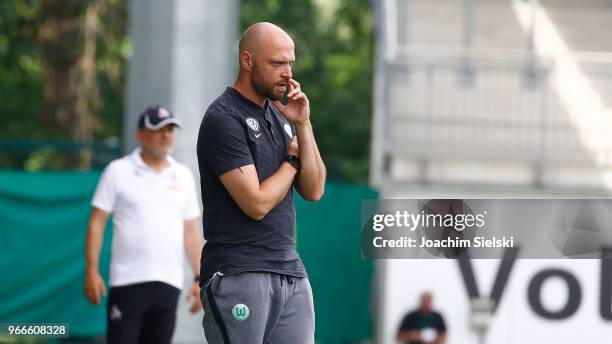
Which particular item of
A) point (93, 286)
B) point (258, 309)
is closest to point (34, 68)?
point (93, 286)

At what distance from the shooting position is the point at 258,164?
471 centimetres

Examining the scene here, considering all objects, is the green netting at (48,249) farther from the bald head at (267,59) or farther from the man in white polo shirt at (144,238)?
the bald head at (267,59)

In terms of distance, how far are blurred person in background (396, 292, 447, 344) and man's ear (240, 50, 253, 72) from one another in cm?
402

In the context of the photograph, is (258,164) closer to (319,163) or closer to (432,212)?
(319,163)

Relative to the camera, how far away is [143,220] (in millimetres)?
7211

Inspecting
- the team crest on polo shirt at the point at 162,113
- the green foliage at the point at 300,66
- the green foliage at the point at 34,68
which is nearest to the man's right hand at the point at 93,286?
the team crest on polo shirt at the point at 162,113

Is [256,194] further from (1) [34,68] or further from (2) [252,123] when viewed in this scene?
(1) [34,68]

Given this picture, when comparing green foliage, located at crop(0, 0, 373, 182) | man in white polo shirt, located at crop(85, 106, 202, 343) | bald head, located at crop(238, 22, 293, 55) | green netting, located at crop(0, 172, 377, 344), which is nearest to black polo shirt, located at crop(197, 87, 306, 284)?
bald head, located at crop(238, 22, 293, 55)

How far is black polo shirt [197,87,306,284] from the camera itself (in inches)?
183

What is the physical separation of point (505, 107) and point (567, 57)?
5.25 ft

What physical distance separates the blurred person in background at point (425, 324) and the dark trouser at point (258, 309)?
368 cm

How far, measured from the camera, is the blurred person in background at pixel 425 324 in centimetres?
849

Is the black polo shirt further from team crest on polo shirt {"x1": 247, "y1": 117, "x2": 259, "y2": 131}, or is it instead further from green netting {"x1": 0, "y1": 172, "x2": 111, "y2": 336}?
green netting {"x1": 0, "y1": 172, "x2": 111, "y2": 336}

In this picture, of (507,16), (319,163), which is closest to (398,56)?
(507,16)
